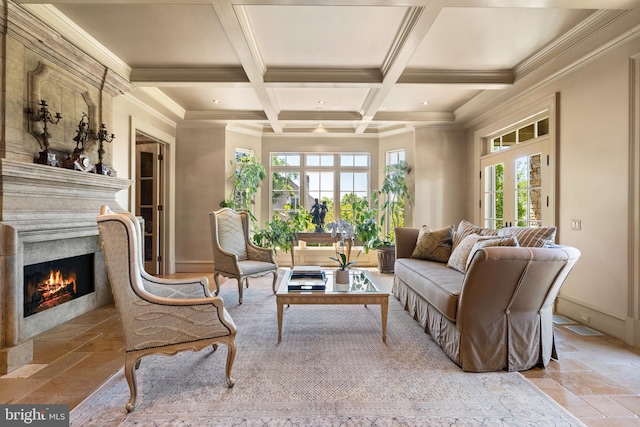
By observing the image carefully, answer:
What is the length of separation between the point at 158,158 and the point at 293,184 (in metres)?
2.52

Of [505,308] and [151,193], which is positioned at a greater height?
[151,193]

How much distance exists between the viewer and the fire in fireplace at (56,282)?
9.15 feet

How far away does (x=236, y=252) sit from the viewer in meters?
4.22

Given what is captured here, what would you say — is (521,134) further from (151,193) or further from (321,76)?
(151,193)

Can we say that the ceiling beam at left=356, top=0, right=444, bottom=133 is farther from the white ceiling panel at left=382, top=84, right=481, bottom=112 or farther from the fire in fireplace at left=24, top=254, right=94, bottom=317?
the fire in fireplace at left=24, top=254, right=94, bottom=317

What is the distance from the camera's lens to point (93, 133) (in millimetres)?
3426

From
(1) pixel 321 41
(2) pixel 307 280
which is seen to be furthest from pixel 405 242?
(1) pixel 321 41

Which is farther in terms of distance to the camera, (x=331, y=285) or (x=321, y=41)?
(x=321, y=41)

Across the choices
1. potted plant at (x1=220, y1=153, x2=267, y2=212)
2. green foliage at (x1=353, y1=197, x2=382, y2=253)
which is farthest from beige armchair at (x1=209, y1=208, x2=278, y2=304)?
green foliage at (x1=353, y1=197, x2=382, y2=253)

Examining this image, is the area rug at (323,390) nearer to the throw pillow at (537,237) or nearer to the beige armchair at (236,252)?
the throw pillow at (537,237)

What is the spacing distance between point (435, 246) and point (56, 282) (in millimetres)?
3928

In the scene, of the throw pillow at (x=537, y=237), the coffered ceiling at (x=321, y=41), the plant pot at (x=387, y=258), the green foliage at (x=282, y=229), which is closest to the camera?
the throw pillow at (x=537, y=237)

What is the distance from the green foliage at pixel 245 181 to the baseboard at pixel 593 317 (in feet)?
15.5

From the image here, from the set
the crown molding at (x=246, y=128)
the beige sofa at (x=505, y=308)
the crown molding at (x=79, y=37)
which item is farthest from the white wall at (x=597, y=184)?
the crown molding at (x=79, y=37)
